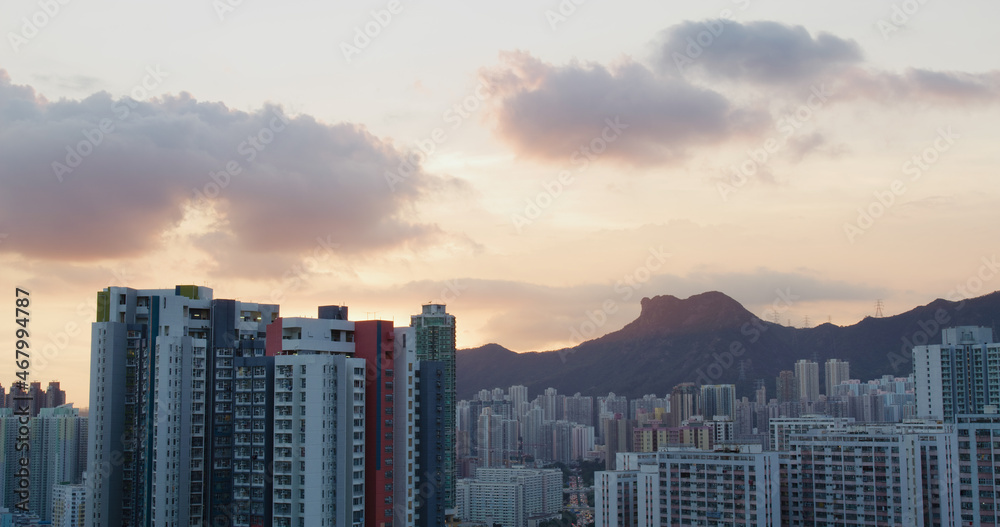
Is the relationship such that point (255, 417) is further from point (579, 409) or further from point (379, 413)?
point (579, 409)

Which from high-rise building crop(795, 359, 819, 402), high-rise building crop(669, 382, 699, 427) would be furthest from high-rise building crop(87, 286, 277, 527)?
high-rise building crop(795, 359, 819, 402)

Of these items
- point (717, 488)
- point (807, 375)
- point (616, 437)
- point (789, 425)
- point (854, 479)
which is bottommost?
point (616, 437)

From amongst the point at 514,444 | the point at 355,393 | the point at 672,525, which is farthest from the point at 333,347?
the point at 514,444

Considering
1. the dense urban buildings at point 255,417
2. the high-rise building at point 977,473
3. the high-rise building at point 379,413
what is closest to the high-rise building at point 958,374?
the high-rise building at point 977,473

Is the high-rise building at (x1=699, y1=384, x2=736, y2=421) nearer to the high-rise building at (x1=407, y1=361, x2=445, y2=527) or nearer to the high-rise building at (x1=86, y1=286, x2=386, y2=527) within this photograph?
the high-rise building at (x1=86, y1=286, x2=386, y2=527)

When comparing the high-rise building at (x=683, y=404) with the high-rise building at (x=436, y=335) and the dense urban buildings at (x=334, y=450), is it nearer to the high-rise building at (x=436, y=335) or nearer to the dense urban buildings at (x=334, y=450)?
the high-rise building at (x=436, y=335)

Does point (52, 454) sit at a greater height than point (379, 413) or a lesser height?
lesser

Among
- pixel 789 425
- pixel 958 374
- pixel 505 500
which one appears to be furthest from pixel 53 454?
pixel 958 374
